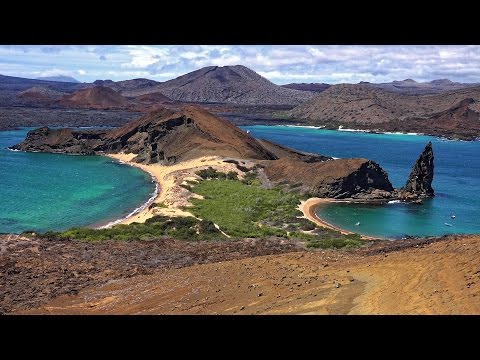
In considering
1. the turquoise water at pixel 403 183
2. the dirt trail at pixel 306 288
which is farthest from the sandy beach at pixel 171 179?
the dirt trail at pixel 306 288

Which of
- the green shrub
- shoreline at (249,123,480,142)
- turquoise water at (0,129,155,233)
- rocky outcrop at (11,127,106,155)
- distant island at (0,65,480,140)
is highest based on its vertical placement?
distant island at (0,65,480,140)

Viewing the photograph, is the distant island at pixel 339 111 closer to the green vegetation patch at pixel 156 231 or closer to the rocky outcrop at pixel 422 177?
the rocky outcrop at pixel 422 177

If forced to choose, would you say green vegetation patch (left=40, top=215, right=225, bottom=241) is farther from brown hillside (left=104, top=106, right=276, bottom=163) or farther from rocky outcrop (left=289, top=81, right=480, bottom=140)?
rocky outcrop (left=289, top=81, right=480, bottom=140)

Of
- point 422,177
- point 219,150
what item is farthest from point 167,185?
point 422,177

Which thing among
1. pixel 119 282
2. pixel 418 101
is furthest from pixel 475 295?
pixel 418 101

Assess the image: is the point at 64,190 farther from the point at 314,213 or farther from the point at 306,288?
the point at 306,288

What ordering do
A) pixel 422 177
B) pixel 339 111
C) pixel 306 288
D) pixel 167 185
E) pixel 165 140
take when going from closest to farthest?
pixel 306 288, pixel 167 185, pixel 422 177, pixel 165 140, pixel 339 111

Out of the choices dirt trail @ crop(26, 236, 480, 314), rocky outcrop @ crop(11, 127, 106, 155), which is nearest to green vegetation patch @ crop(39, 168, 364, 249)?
dirt trail @ crop(26, 236, 480, 314)
